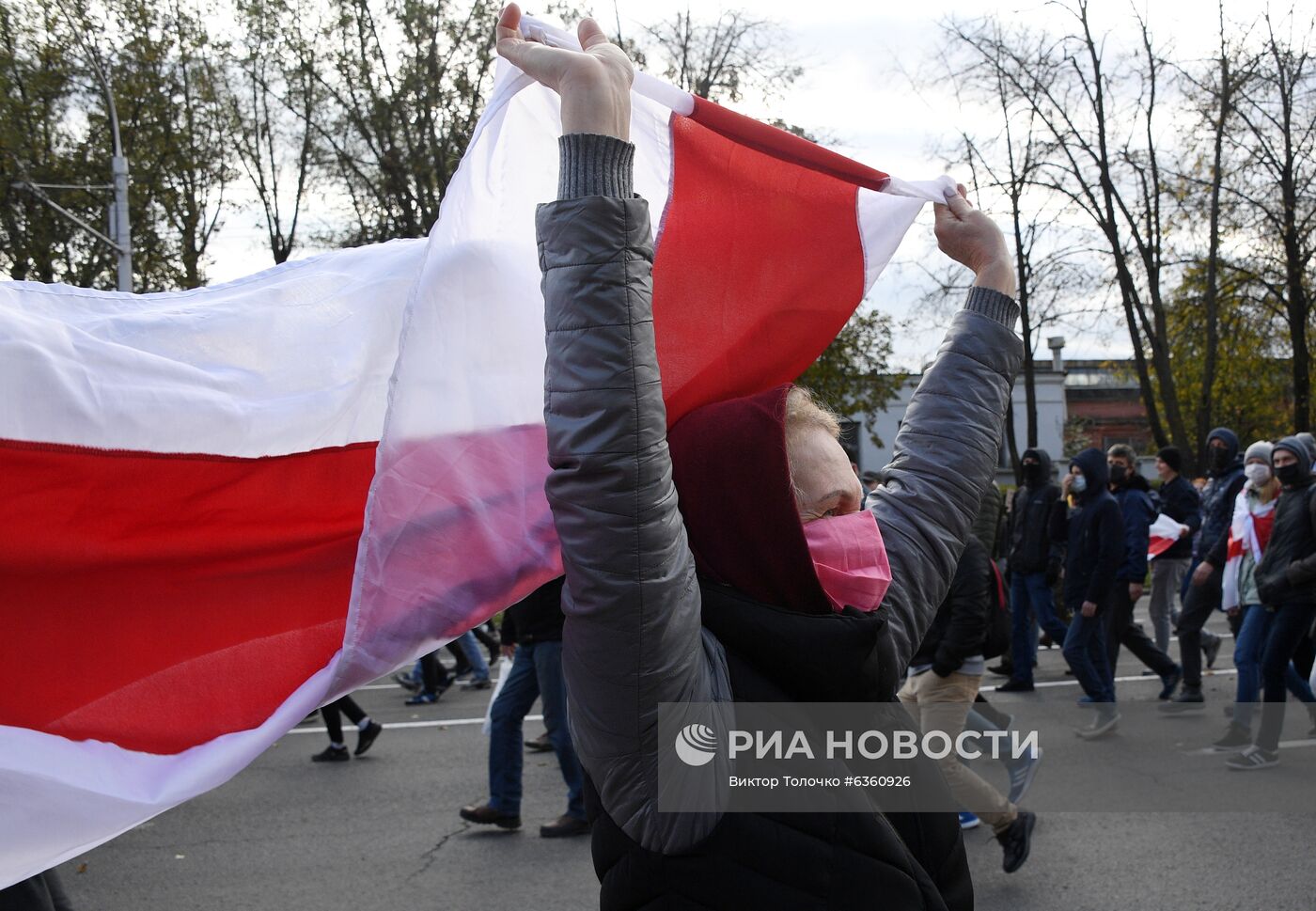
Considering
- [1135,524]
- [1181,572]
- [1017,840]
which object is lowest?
[1017,840]

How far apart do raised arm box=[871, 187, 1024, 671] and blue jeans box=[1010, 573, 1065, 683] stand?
8290 millimetres

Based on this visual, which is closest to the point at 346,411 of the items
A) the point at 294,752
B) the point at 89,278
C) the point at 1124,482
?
the point at 294,752

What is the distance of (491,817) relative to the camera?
6.27 metres

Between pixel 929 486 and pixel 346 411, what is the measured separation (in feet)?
3.46

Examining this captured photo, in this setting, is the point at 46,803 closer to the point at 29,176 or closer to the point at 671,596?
the point at 671,596

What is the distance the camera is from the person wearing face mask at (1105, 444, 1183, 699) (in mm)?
9125

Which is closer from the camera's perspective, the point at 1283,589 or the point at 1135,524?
the point at 1283,589

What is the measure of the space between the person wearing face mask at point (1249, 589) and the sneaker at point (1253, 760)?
0.29 meters

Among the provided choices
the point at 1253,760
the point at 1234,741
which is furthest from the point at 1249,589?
the point at 1253,760

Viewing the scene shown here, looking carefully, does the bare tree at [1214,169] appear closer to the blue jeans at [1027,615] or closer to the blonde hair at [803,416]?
the blue jeans at [1027,615]

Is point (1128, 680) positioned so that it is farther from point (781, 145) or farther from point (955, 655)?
point (781, 145)

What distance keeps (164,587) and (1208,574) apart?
325 inches

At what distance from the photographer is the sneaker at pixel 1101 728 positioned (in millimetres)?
8078

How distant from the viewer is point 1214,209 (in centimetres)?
2166
